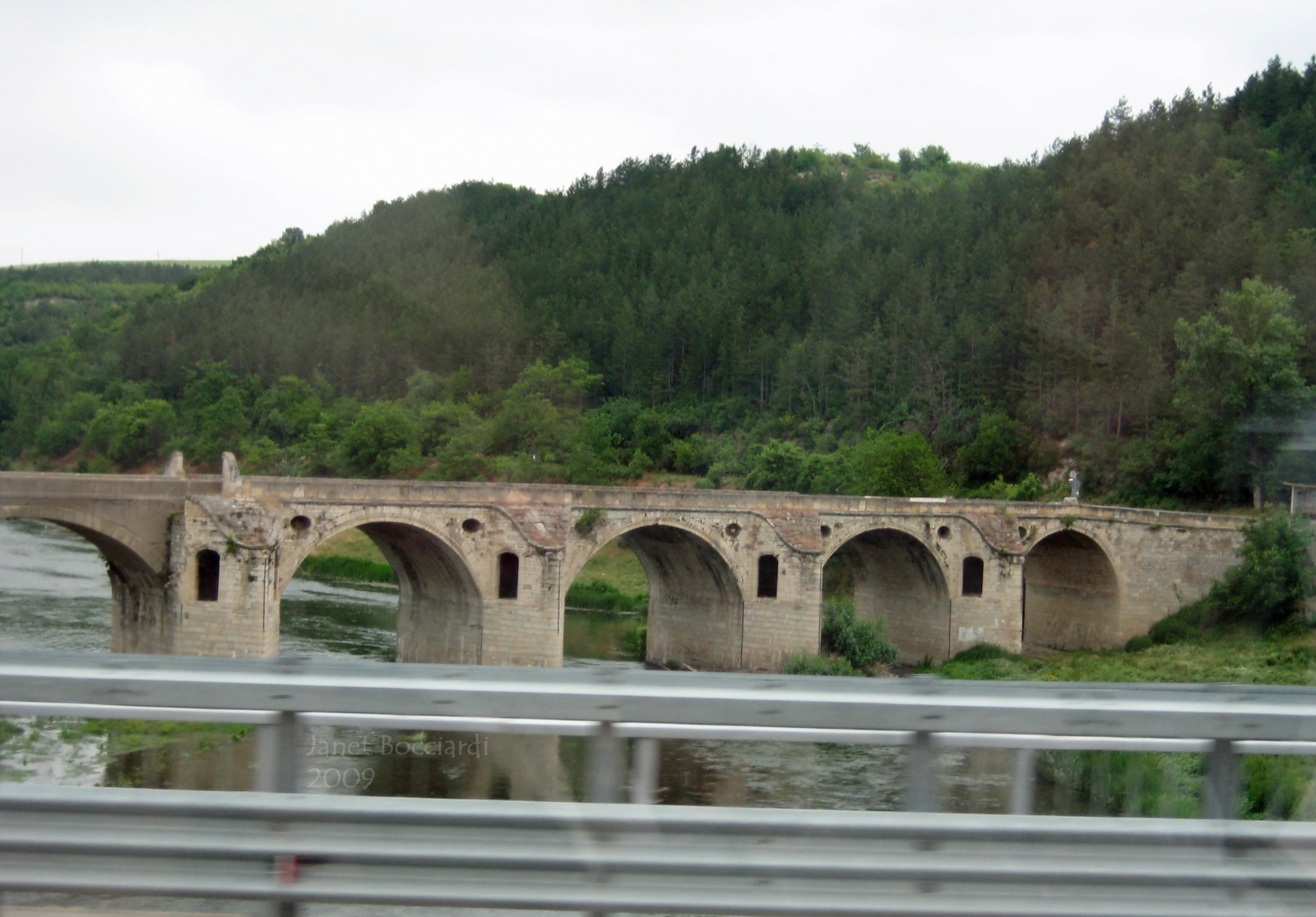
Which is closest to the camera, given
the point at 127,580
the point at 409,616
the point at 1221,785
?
the point at 1221,785

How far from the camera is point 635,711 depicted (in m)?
3.46

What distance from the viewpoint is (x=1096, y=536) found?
103ft

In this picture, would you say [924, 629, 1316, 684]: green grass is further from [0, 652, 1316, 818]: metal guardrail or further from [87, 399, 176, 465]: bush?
[87, 399, 176, 465]: bush

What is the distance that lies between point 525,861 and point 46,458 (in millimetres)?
46334

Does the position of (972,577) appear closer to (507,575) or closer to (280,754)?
(507,575)

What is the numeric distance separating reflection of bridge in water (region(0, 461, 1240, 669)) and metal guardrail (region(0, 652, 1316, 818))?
62.7 feet

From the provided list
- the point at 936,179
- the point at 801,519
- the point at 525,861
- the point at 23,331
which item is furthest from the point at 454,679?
the point at 936,179

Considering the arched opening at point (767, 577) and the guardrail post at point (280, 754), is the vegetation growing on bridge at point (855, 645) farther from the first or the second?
the guardrail post at point (280, 754)

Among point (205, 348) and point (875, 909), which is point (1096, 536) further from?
point (205, 348)

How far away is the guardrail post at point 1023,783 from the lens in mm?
3561

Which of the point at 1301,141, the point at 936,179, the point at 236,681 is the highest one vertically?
the point at 936,179

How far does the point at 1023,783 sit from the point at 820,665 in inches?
931

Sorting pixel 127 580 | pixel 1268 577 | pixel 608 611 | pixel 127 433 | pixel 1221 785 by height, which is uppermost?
pixel 127 433

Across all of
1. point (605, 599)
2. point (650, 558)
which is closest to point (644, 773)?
point (650, 558)
